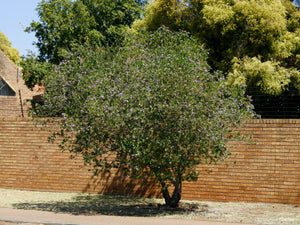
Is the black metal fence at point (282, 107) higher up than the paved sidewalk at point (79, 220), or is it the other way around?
the black metal fence at point (282, 107)

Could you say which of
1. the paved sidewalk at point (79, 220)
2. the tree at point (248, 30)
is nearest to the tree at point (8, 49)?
the tree at point (248, 30)

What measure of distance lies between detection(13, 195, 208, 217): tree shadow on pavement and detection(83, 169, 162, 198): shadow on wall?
0.77 ft

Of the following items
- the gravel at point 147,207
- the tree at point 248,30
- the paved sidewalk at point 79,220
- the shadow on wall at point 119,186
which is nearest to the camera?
the paved sidewalk at point 79,220

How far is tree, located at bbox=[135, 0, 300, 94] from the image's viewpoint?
19297 mm

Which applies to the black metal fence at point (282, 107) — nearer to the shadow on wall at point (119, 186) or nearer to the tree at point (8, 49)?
the shadow on wall at point (119, 186)

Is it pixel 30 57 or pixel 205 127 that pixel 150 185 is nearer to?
pixel 205 127

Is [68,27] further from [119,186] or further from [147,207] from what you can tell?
[147,207]

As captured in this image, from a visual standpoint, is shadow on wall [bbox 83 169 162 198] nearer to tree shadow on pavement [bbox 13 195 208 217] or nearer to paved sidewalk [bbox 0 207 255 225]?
tree shadow on pavement [bbox 13 195 208 217]

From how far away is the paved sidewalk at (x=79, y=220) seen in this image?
8453 mm

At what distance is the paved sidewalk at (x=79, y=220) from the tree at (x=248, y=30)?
10.8m

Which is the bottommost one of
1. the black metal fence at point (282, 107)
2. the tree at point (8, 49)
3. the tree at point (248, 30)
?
the black metal fence at point (282, 107)

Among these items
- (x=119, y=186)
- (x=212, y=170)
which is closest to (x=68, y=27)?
(x=119, y=186)

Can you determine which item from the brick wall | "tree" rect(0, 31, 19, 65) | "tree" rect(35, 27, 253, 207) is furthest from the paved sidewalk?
"tree" rect(0, 31, 19, 65)

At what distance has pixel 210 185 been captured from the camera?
37.7 feet
